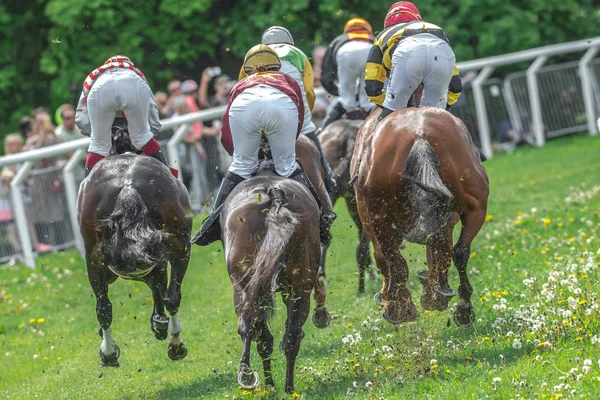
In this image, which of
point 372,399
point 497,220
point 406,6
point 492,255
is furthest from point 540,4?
point 372,399

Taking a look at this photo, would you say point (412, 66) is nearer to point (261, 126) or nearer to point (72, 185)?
point (261, 126)

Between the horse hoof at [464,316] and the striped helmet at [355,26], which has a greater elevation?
the striped helmet at [355,26]

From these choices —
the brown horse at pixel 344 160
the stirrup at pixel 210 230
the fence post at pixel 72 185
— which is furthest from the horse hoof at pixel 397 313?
the fence post at pixel 72 185

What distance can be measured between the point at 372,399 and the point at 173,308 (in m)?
3.05

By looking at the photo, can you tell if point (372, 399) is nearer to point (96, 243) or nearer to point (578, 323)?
point (578, 323)

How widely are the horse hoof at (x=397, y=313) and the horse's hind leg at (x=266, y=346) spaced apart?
1.20 metres

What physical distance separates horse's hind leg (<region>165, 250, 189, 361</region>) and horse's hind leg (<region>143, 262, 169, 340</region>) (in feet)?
0.23

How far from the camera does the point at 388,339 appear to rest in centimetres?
931

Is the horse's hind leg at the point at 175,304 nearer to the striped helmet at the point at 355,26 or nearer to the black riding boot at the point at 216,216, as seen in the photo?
the black riding boot at the point at 216,216

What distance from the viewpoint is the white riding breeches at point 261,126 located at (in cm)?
862

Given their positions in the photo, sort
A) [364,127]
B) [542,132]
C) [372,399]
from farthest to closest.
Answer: [542,132] → [364,127] → [372,399]

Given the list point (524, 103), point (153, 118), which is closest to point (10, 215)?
point (153, 118)

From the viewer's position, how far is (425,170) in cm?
830

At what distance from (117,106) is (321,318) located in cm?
274
